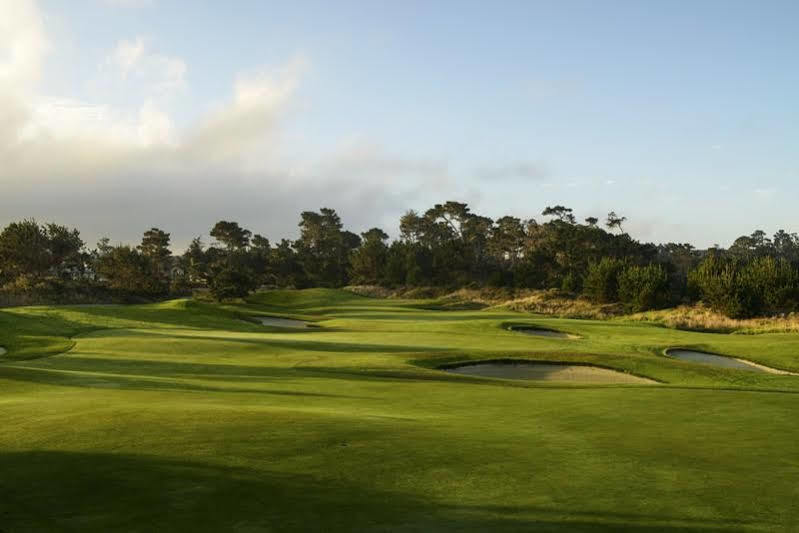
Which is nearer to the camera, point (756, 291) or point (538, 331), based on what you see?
point (538, 331)

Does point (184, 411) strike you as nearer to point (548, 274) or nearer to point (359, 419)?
point (359, 419)

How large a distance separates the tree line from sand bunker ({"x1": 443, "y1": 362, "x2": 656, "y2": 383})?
35.5 meters

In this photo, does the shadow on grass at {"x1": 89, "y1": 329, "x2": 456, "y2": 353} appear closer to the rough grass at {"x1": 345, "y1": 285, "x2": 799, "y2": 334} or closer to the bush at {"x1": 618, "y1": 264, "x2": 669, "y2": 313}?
the rough grass at {"x1": 345, "y1": 285, "x2": 799, "y2": 334}

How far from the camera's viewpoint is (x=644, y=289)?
6494 cm

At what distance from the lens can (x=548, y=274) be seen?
327ft

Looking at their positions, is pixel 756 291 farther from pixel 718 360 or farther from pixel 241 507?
pixel 241 507

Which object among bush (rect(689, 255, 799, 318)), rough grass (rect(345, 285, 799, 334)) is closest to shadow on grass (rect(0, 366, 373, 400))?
rough grass (rect(345, 285, 799, 334))

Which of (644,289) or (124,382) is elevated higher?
(644,289)

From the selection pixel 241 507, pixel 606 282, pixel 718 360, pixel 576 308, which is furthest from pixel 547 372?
pixel 606 282

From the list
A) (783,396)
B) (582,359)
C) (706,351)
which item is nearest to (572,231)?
(706,351)

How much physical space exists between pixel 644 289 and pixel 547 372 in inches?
1633

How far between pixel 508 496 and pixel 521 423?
5.51 metres

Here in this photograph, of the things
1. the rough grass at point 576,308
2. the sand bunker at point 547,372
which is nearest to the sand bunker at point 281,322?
the rough grass at point 576,308

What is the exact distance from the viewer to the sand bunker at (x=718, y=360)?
30297mm
